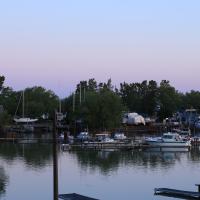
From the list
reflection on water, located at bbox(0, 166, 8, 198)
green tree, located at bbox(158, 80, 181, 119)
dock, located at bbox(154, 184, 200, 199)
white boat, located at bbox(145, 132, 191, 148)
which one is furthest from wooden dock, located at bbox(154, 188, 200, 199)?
green tree, located at bbox(158, 80, 181, 119)

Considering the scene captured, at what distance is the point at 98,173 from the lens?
52.0m

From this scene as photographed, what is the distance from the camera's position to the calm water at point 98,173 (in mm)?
41469

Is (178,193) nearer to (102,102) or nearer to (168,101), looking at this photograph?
(102,102)

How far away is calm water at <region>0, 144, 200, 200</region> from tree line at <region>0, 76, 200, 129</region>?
1386 inches

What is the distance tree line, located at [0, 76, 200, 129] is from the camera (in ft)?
356

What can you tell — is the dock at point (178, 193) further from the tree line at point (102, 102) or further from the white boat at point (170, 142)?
the tree line at point (102, 102)

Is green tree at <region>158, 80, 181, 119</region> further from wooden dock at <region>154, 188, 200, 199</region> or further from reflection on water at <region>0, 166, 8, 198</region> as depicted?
wooden dock at <region>154, 188, 200, 199</region>

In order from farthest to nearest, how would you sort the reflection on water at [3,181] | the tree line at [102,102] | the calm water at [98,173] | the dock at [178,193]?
the tree line at [102,102], the reflection on water at [3,181], the calm water at [98,173], the dock at [178,193]

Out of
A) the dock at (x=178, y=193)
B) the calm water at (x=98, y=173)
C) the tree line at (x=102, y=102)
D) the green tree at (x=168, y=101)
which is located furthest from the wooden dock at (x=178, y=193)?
the green tree at (x=168, y=101)

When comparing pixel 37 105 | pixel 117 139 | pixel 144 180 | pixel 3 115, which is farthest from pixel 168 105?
pixel 144 180

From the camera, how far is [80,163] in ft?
197

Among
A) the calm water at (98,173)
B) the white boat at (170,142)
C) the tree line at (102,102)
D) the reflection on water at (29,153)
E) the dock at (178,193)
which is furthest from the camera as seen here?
the tree line at (102,102)

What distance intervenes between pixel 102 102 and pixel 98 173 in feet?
189

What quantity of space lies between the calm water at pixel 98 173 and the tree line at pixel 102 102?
116 feet
